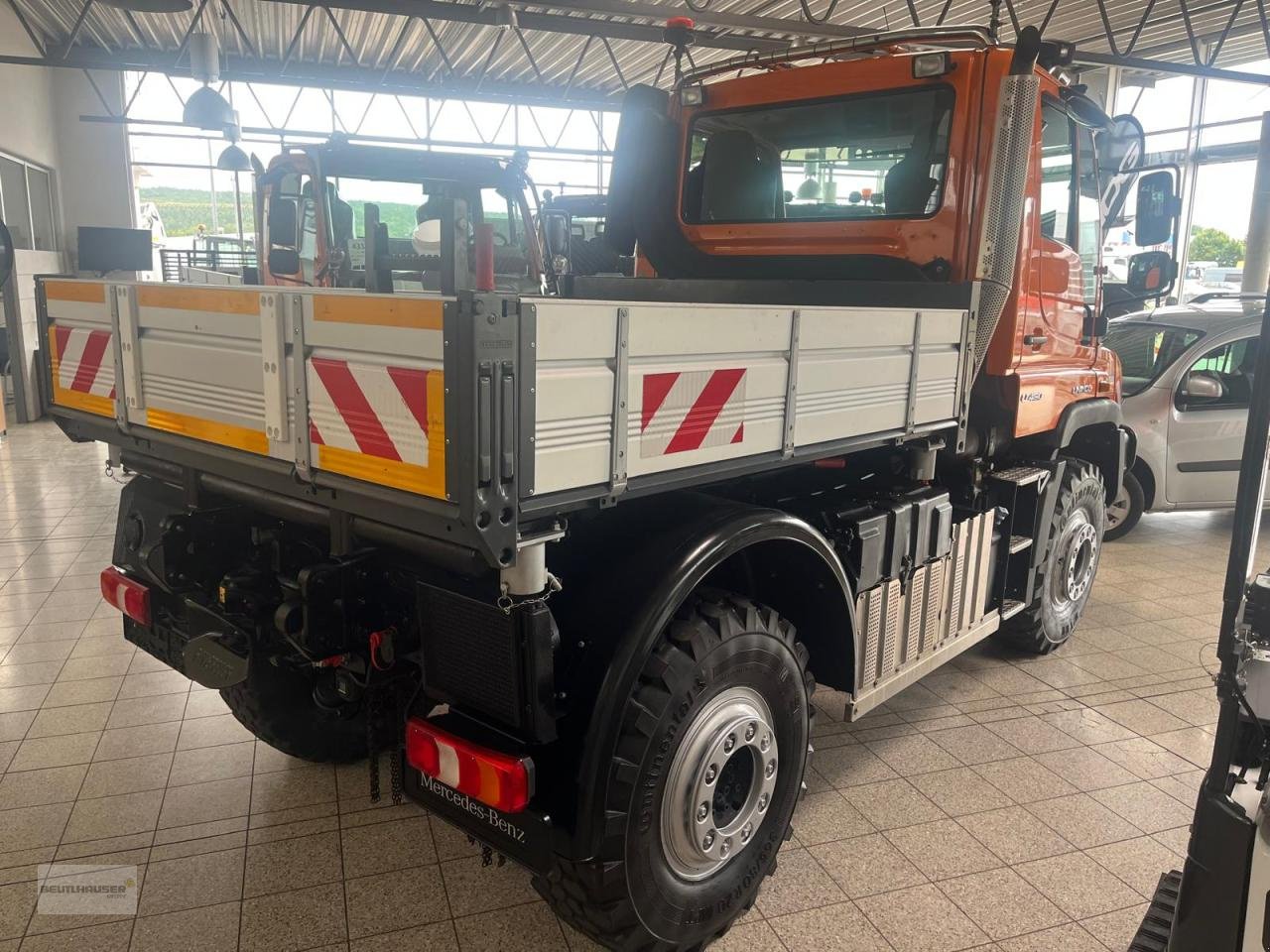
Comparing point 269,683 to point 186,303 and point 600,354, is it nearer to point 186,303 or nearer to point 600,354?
point 186,303

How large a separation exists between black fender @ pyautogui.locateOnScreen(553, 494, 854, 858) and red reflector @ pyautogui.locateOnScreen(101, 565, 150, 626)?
1.43 meters

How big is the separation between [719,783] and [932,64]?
8.62ft

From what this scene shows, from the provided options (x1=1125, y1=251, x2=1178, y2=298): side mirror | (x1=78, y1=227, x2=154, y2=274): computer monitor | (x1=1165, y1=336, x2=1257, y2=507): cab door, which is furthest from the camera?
(x1=78, y1=227, x2=154, y2=274): computer monitor

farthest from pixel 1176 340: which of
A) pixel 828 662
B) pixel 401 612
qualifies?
pixel 401 612

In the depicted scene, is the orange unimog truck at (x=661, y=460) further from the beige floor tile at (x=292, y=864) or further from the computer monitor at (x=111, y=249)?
the computer monitor at (x=111, y=249)

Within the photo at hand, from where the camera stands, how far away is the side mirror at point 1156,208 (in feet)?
13.1

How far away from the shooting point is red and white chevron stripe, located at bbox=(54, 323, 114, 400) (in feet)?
8.56

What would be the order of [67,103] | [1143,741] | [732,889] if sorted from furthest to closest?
[67,103]
[1143,741]
[732,889]

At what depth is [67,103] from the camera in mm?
14844

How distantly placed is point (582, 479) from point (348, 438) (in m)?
0.49

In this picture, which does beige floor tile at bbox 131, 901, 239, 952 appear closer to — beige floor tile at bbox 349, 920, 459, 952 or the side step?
beige floor tile at bbox 349, 920, 459, 952

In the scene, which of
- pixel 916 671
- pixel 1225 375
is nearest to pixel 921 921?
pixel 916 671

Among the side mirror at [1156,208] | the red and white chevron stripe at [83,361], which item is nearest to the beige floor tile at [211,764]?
the red and white chevron stripe at [83,361]

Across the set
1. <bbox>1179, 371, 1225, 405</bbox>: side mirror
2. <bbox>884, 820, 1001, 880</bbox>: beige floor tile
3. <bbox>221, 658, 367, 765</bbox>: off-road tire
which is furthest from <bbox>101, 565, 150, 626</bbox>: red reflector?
<bbox>1179, 371, 1225, 405</bbox>: side mirror
